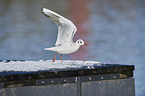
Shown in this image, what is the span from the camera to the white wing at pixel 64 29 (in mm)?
2088

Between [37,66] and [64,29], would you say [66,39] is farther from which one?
[37,66]

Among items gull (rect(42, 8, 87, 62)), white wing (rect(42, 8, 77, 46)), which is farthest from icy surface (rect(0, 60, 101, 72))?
white wing (rect(42, 8, 77, 46))

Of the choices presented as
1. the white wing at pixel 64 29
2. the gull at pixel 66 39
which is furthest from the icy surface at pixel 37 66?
the white wing at pixel 64 29

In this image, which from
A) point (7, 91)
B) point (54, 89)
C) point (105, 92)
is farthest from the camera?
point (105, 92)

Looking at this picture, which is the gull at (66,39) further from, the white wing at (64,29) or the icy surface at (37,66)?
the icy surface at (37,66)

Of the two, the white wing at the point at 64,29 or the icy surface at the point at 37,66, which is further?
the white wing at the point at 64,29

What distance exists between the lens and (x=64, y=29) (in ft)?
7.22

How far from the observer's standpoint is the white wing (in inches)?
82.2

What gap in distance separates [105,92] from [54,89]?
1.41 ft

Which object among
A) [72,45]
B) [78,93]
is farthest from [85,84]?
[72,45]

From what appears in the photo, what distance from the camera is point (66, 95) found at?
5.09ft

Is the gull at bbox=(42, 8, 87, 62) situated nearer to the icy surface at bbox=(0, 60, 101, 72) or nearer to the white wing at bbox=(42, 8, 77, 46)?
the white wing at bbox=(42, 8, 77, 46)

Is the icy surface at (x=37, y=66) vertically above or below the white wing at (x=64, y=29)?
below

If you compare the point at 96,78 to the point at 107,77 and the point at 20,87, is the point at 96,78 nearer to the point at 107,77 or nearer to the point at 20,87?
the point at 107,77
